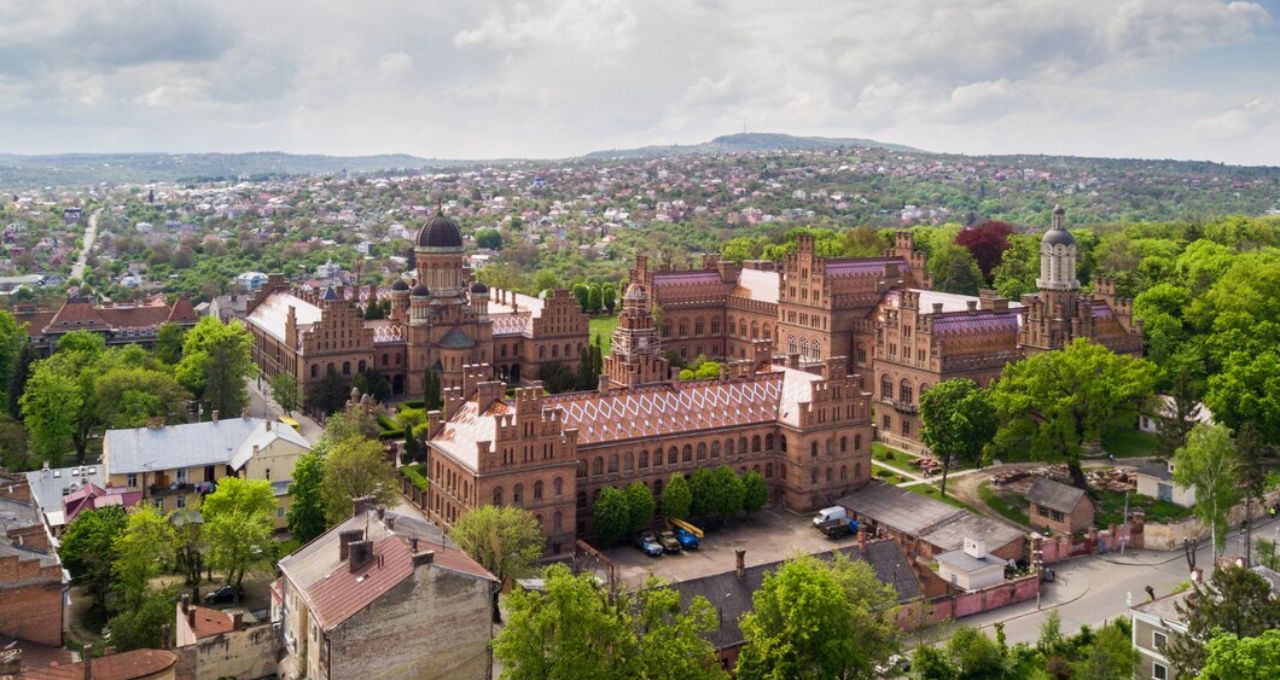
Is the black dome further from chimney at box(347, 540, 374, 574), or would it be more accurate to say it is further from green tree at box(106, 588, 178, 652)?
chimney at box(347, 540, 374, 574)

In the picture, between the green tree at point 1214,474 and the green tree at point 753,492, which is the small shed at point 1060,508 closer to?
the green tree at point 1214,474

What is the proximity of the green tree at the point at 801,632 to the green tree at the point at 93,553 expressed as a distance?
3709 cm

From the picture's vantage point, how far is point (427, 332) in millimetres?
111438

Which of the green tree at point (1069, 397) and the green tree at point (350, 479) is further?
the green tree at point (1069, 397)

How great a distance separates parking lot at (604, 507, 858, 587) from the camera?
6650 cm

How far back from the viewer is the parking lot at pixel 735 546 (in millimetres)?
66500

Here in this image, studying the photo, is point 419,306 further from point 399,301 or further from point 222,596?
point 222,596

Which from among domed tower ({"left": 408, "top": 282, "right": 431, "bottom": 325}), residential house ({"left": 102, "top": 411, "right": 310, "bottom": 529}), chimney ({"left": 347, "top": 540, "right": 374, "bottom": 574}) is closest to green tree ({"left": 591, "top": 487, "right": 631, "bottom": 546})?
chimney ({"left": 347, "top": 540, "right": 374, "bottom": 574})

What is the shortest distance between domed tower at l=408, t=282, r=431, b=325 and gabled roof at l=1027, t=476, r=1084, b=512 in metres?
63.4

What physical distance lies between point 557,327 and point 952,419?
5211 centimetres

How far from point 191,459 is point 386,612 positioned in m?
38.1

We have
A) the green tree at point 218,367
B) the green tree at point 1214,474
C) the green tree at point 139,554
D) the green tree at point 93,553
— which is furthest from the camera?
the green tree at point 218,367

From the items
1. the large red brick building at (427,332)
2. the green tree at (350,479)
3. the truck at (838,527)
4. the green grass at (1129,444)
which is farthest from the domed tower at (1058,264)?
the green tree at (350,479)

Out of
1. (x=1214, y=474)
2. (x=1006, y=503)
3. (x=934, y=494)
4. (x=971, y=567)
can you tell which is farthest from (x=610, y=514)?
(x=1214, y=474)
